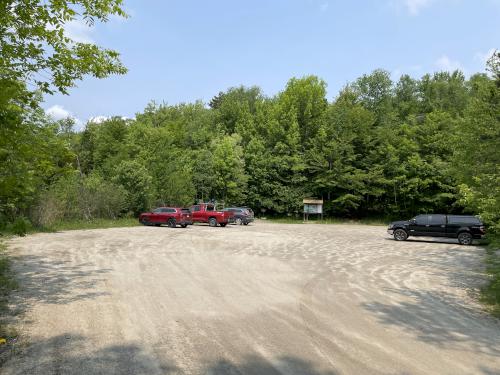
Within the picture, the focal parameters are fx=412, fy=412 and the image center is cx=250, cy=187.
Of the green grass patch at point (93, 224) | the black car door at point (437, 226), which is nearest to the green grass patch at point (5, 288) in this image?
the green grass patch at point (93, 224)

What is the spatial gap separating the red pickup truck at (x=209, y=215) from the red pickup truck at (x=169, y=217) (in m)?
2.21

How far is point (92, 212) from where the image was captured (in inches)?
1288

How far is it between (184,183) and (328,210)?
62.2 ft

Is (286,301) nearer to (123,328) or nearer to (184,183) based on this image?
(123,328)

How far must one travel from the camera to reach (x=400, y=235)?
25578mm

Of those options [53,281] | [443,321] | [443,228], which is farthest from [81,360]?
[443,228]

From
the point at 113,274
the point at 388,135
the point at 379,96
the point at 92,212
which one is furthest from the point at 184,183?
the point at 379,96

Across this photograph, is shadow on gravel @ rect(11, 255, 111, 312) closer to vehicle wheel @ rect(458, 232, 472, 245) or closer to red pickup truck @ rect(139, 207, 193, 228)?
red pickup truck @ rect(139, 207, 193, 228)

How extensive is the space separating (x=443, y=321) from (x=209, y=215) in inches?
1093

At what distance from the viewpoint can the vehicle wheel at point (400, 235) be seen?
25.5 m

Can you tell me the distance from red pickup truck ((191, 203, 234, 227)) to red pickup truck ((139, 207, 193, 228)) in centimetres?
221

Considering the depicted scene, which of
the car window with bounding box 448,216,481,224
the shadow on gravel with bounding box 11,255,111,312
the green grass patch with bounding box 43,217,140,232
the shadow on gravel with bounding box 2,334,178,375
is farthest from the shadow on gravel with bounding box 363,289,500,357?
the green grass patch with bounding box 43,217,140,232

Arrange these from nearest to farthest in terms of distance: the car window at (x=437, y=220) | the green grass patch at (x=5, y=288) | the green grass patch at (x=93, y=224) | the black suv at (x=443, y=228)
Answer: the green grass patch at (x=5, y=288) → the black suv at (x=443, y=228) → the car window at (x=437, y=220) → the green grass patch at (x=93, y=224)

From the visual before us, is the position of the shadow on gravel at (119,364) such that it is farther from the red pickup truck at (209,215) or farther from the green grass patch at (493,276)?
the red pickup truck at (209,215)
